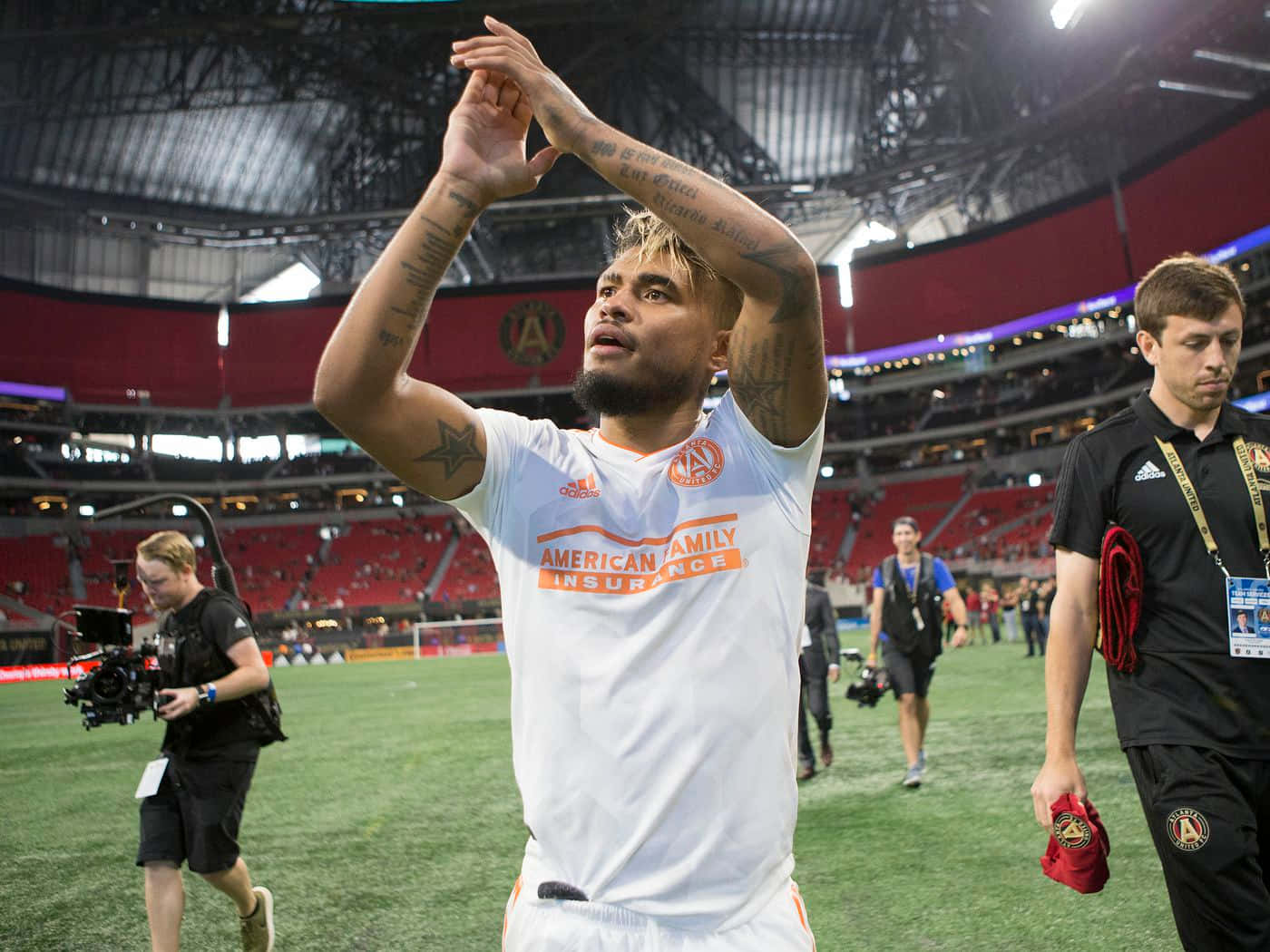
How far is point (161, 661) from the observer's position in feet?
16.8

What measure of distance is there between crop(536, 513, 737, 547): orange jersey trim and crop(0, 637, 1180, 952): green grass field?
3760mm

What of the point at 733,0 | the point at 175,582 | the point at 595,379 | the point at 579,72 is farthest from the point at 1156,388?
the point at 733,0

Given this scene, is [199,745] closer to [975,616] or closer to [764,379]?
[764,379]

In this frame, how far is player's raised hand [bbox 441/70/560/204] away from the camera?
1.91 m

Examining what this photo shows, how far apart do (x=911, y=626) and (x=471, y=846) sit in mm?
4147

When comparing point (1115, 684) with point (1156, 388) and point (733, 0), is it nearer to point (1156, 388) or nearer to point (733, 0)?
point (1156, 388)

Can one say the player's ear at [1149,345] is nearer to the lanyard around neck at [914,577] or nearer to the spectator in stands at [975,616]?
the lanyard around neck at [914,577]

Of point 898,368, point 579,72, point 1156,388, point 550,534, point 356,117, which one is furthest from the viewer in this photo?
point 898,368

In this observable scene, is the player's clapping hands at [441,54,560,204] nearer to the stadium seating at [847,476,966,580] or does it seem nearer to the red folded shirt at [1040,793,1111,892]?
the red folded shirt at [1040,793,1111,892]

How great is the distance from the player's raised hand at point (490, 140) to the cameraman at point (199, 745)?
3.67 m

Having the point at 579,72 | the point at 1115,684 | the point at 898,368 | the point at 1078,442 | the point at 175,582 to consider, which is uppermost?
the point at 579,72

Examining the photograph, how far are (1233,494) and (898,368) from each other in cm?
5732

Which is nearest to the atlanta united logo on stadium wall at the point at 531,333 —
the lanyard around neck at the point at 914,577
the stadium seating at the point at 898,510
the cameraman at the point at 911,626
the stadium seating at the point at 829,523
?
the stadium seating at the point at 829,523

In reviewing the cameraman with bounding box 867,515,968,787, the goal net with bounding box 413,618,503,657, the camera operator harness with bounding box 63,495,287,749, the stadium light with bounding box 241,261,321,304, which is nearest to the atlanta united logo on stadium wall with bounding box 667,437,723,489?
the camera operator harness with bounding box 63,495,287,749
